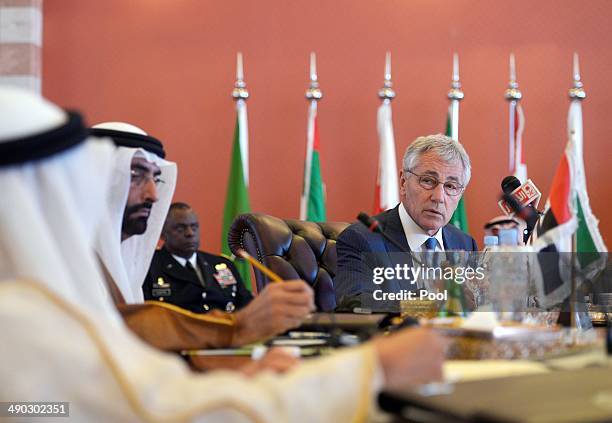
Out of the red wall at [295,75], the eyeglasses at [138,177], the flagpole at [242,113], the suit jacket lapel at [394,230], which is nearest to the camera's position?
the eyeglasses at [138,177]

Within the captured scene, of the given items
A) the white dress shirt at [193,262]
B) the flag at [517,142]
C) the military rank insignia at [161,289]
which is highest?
the flag at [517,142]

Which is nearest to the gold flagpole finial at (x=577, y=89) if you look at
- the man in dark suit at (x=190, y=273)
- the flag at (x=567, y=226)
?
the man in dark suit at (x=190, y=273)

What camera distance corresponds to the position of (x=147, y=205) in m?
2.51

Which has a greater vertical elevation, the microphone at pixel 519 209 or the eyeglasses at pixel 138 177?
the eyeglasses at pixel 138 177

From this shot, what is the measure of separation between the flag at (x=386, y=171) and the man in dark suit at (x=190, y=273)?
4.04 feet

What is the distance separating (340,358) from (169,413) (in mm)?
270

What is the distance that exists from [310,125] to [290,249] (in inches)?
Answer: 98.3

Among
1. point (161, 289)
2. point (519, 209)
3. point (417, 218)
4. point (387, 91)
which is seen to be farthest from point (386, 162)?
point (519, 209)

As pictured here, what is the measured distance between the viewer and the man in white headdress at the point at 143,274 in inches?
76.8

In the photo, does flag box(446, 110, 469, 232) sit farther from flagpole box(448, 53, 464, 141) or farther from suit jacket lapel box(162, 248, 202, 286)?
suit jacket lapel box(162, 248, 202, 286)

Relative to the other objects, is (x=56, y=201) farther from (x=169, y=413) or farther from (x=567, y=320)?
(x=567, y=320)

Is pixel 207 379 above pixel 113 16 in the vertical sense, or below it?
below

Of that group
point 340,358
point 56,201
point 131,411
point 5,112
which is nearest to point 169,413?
point 131,411

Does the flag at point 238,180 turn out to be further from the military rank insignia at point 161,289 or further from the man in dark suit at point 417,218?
the man in dark suit at point 417,218
